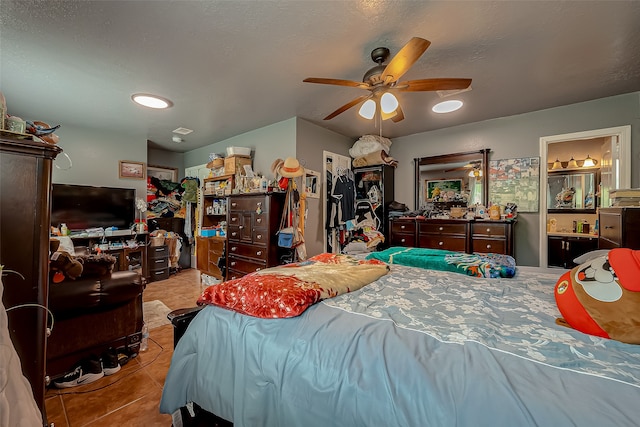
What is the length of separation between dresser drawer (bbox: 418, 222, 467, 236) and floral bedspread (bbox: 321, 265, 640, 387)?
1652 mm

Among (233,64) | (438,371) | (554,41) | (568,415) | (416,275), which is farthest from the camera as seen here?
(233,64)

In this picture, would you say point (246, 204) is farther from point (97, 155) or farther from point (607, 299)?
point (607, 299)

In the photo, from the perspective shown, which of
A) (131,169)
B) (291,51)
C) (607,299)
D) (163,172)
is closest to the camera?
(607,299)

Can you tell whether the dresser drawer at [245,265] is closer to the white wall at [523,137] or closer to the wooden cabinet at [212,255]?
the wooden cabinet at [212,255]

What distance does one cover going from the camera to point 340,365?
2.89 ft

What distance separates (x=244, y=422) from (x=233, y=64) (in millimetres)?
2491

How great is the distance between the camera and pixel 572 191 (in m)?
4.39

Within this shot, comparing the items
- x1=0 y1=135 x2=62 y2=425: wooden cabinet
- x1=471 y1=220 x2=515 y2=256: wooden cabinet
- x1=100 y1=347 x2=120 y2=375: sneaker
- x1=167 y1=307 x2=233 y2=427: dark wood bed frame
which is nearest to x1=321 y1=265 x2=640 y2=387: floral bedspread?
x1=167 y1=307 x2=233 y2=427: dark wood bed frame

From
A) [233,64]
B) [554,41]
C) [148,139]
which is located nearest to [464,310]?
[554,41]

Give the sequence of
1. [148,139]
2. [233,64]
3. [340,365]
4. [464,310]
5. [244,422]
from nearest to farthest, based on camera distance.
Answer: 1. [340,365]
2. [244,422]
3. [464,310]
4. [233,64]
5. [148,139]

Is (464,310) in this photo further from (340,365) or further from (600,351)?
(340,365)

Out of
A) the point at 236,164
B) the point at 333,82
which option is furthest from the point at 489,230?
the point at 236,164

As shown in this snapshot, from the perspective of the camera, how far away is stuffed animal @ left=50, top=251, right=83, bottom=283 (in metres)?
1.70

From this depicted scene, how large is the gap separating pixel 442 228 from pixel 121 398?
11.8ft
